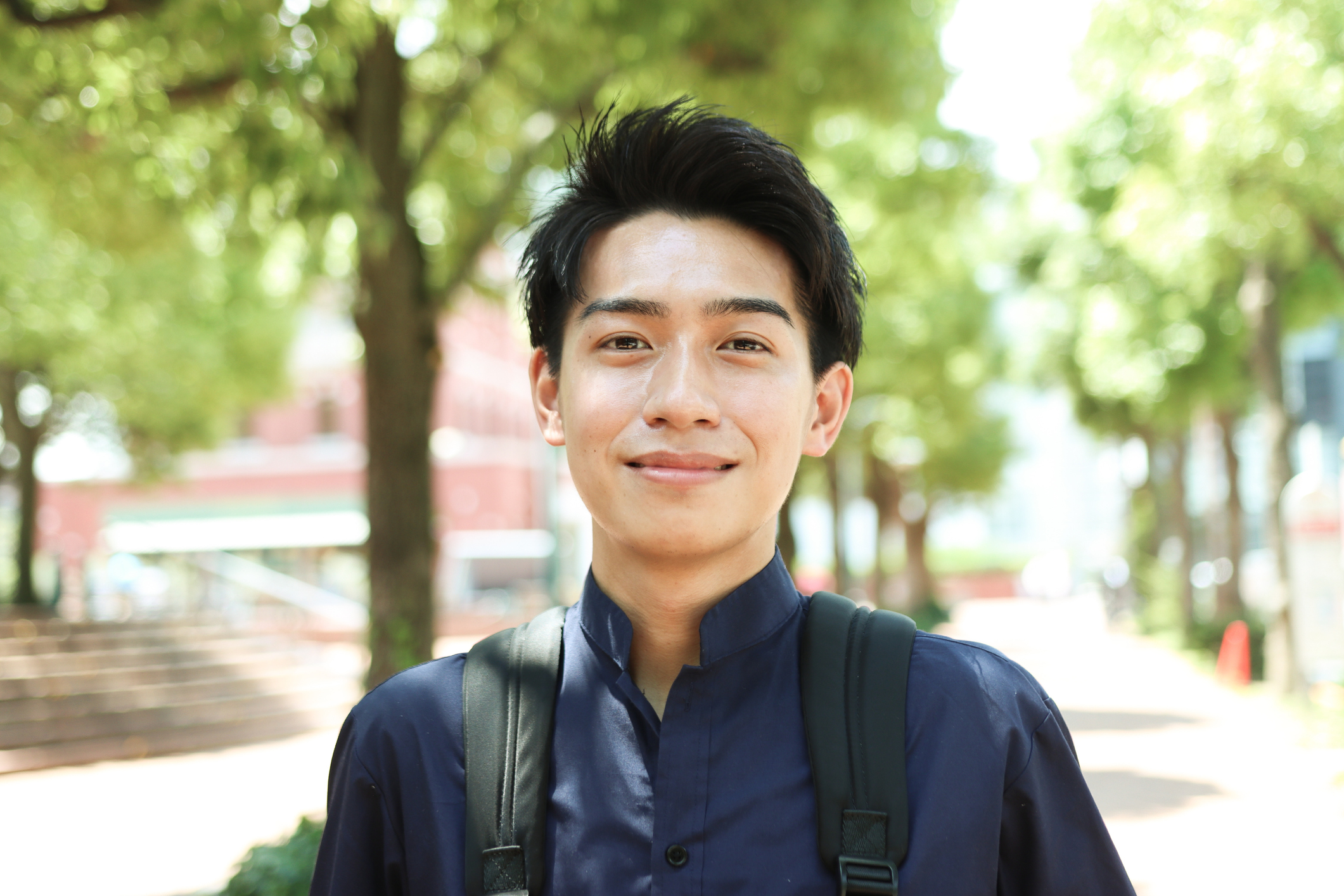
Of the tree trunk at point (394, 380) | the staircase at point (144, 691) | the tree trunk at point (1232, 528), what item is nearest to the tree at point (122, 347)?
the staircase at point (144, 691)

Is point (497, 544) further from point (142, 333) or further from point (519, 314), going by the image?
point (519, 314)

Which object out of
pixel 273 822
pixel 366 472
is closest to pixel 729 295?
pixel 366 472

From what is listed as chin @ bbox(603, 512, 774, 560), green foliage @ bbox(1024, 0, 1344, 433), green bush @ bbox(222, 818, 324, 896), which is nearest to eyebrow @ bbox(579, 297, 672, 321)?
chin @ bbox(603, 512, 774, 560)

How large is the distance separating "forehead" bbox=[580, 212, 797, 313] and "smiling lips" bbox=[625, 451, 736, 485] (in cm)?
24

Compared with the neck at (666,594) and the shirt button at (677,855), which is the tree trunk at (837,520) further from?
the shirt button at (677,855)

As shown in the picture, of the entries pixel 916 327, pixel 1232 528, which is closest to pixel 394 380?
pixel 1232 528

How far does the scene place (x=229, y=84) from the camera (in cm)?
657

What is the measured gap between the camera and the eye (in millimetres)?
1770

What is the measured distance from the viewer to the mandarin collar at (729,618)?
172 centimetres

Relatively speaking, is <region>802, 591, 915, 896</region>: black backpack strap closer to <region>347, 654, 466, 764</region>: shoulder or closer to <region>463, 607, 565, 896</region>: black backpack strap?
<region>463, 607, 565, 896</region>: black backpack strap

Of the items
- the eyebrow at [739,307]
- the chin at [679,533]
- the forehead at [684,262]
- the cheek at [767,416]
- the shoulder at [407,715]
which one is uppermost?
the forehead at [684,262]

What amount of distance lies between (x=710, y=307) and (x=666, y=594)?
43cm

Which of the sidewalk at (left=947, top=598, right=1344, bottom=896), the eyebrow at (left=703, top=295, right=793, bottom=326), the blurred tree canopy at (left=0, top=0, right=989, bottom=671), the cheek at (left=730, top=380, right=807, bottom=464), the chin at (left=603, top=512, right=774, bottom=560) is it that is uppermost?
the blurred tree canopy at (left=0, top=0, right=989, bottom=671)

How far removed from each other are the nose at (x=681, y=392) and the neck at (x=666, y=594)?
208 millimetres
